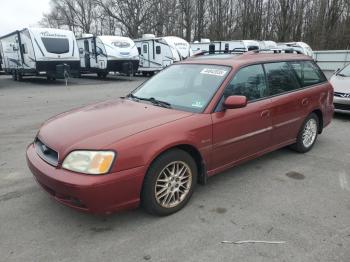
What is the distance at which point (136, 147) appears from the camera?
3.07 m

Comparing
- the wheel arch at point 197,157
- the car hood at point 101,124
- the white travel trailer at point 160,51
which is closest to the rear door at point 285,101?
the wheel arch at point 197,157

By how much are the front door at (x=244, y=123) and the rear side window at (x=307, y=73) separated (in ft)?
3.36

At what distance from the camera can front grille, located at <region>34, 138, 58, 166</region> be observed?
3.20m

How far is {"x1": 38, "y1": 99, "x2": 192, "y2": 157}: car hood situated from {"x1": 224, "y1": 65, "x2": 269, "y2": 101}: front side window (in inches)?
31.2

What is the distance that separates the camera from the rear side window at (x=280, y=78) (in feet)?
15.2

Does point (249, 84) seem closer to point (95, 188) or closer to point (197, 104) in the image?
point (197, 104)

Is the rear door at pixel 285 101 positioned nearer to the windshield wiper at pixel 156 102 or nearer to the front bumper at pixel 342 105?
the windshield wiper at pixel 156 102

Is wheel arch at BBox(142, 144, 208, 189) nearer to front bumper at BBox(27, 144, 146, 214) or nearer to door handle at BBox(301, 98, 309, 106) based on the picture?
front bumper at BBox(27, 144, 146, 214)

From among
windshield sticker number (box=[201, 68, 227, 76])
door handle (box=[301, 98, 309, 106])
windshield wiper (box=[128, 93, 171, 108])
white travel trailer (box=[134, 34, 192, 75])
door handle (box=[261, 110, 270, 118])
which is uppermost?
white travel trailer (box=[134, 34, 192, 75])

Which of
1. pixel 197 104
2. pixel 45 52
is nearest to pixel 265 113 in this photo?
pixel 197 104

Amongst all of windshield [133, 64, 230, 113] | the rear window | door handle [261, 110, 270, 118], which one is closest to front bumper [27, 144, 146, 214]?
windshield [133, 64, 230, 113]

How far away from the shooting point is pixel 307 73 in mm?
5453

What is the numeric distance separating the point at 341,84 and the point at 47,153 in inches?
285

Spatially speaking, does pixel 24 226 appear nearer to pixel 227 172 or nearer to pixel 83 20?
pixel 227 172
